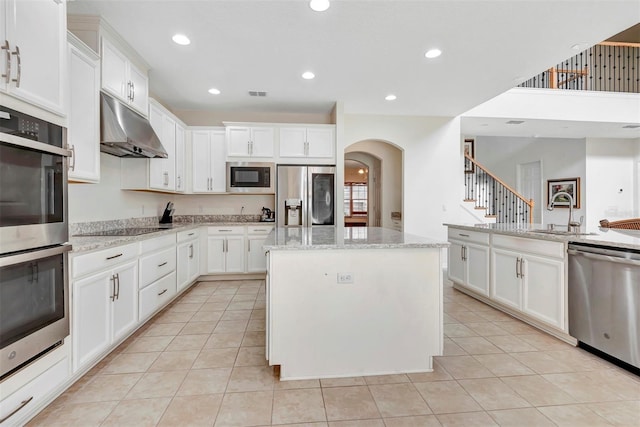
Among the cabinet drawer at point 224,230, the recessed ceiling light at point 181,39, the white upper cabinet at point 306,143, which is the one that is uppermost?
the recessed ceiling light at point 181,39

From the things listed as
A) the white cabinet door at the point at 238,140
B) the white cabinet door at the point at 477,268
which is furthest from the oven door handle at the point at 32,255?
the white cabinet door at the point at 477,268

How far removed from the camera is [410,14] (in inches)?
95.6

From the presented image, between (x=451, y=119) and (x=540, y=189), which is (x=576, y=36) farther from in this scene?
(x=540, y=189)

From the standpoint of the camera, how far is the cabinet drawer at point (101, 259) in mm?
1829

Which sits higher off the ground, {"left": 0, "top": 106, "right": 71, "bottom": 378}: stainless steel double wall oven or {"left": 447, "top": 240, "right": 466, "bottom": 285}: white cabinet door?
{"left": 0, "top": 106, "right": 71, "bottom": 378}: stainless steel double wall oven

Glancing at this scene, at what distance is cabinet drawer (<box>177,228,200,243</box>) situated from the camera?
12.0 ft

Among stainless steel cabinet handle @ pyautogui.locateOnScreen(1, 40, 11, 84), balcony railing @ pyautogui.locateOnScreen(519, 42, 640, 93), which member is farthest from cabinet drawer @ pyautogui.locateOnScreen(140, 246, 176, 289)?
balcony railing @ pyautogui.locateOnScreen(519, 42, 640, 93)

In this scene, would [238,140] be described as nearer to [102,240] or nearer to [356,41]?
[356,41]

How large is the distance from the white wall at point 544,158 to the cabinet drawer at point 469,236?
16.1 feet

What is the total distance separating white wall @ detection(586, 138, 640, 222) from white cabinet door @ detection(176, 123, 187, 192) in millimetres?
8310

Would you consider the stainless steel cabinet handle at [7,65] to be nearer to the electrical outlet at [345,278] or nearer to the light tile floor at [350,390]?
the light tile floor at [350,390]

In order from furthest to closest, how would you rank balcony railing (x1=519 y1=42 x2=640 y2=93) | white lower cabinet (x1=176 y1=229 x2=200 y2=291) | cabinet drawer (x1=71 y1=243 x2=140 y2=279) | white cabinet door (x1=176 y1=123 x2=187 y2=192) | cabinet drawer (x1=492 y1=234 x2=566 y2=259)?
balcony railing (x1=519 y1=42 x2=640 y2=93) → white cabinet door (x1=176 y1=123 x2=187 y2=192) → white lower cabinet (x1=176 y1=229 x2=200 y2=291) → cabinet drawer (x1=492 y1=234 x2=566 y2=259) → cabinet drawer (x1=71 y1=243 x2=140 y2=279)

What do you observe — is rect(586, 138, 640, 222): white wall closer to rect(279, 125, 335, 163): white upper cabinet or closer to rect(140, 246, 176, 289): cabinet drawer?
rect(279, 125, 335, 163): white upper cabinet

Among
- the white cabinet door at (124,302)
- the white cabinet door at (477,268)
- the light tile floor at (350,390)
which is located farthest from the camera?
the white cabinet door at (477,268)
